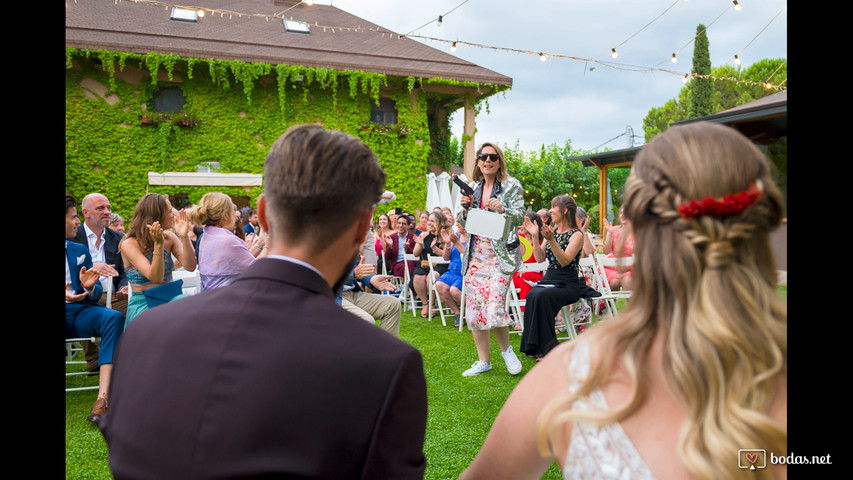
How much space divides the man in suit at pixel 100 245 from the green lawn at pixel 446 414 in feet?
1.12

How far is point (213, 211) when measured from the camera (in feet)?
15.0

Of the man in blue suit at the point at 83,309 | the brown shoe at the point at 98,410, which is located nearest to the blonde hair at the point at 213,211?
the man in blue suit at the point at 83,309

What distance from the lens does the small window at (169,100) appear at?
55.6 feet

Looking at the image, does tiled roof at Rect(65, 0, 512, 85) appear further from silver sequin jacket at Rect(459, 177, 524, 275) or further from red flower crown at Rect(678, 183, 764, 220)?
red flower crown at Rect(678, 183, 764, 220)

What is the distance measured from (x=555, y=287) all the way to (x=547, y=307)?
0.98 ft

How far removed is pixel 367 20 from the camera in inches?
888

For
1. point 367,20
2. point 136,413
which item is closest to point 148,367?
point 136,413

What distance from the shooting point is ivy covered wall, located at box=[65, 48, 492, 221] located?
1612cm

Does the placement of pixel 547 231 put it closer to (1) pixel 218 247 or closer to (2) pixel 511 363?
(2) pixel 511 363

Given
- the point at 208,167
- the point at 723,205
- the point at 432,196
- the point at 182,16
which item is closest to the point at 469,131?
the point at 432,196

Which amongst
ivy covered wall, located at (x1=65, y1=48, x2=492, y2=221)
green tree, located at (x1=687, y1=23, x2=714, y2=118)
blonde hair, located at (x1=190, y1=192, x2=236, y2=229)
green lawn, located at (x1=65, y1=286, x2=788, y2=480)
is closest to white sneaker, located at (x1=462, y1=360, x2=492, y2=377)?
green lawn, located at (x1=65, y1=286, x2=788, y2=480)

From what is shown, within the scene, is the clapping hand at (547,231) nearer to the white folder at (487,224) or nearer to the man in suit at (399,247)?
the white folder at (487,224)

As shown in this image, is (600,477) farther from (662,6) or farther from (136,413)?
(662,6)
